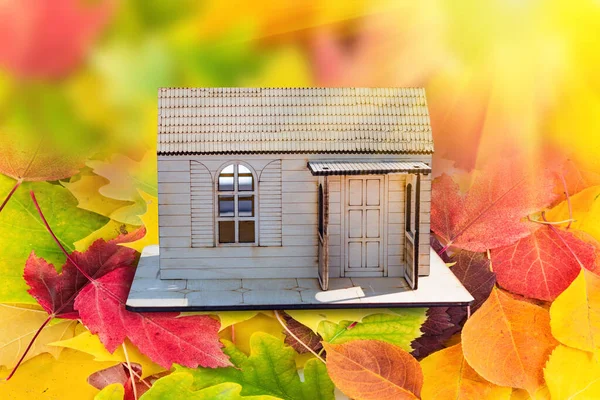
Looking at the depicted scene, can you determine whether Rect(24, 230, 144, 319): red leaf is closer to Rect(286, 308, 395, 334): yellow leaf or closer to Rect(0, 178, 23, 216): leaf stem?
Rect(0, 178, 23, 216): leaf stem

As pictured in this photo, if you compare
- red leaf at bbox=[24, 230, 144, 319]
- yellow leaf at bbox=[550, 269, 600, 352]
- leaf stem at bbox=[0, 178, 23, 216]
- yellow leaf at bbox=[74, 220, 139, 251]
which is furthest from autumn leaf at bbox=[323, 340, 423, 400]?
leaf stem at bbox=[0, 178, 23, 216]

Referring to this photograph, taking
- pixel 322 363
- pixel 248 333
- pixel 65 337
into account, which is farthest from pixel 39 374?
pixel 322 363

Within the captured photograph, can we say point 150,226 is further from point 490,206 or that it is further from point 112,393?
point 490,206

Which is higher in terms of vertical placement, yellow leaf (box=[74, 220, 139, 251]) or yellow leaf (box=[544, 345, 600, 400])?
yellow leaf (box=[74, 220, 139, 251])

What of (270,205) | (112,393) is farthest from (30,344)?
(270,205)

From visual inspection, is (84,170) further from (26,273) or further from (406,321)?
(406,321)

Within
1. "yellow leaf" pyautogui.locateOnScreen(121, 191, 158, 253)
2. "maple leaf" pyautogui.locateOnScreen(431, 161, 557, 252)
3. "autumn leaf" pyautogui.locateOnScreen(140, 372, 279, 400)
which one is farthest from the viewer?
"yellow leaf" pyautogui.locateOnScreen(121, 191, 158, 253)
